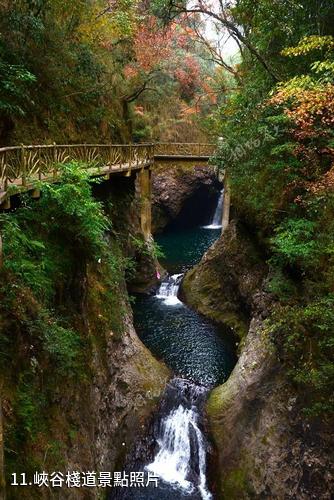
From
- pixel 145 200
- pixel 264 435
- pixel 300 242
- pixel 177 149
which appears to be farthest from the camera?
pixel 177 149

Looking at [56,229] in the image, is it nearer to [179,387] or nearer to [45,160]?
[45,160]

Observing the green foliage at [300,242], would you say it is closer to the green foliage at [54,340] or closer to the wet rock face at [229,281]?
the wet rock face at [229,281]

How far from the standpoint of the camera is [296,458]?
889 centimetres

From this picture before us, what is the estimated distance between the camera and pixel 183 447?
11.3 meters

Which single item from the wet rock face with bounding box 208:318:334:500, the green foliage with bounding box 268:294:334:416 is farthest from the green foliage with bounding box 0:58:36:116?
the wet rock face with bounding box 208:318:334:500

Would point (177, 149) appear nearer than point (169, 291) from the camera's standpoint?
No

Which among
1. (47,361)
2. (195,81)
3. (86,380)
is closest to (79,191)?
(47,361)

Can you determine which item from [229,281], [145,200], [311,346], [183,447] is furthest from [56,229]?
[145,200]

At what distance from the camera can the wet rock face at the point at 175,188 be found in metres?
35.1

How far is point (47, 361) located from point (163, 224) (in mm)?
29445

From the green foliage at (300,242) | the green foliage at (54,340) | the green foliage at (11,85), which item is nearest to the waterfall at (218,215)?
the green foliage at (300,242)

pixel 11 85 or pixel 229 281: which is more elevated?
pixel 11 85

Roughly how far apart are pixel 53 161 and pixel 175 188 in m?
24.5

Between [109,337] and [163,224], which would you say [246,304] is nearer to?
[109,337]
